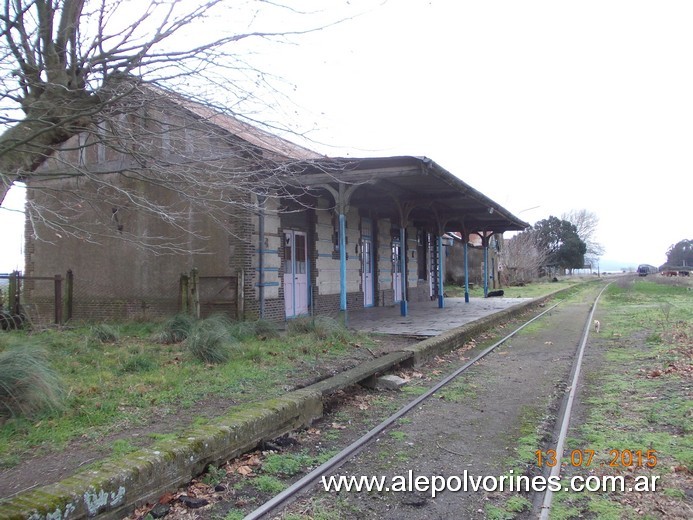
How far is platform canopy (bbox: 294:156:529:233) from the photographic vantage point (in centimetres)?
1102

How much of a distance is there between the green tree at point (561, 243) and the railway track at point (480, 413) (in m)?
62.4

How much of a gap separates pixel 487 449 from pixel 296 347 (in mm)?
4405

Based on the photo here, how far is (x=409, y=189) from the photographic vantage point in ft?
47.9

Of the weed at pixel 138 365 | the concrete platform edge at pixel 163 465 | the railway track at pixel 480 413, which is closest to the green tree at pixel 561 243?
the railway track at pixel 480 413

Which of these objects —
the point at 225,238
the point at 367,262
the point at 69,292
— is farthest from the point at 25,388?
Result: the point at 367,262

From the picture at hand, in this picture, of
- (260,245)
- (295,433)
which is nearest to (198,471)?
(295,433)

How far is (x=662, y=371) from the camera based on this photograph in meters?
7.44

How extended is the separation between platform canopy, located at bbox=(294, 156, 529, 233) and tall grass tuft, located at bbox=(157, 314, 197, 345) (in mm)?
3519

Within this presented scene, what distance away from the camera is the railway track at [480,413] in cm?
361

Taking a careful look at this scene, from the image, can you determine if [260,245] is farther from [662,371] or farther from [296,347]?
[662,371]

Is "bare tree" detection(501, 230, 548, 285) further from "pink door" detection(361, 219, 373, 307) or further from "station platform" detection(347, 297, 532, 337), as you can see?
"station platform" detection(347, 297, 532, 337)

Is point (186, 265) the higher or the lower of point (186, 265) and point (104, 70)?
the lower

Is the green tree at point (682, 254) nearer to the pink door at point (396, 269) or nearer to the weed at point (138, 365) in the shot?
the pink door at point (396, 269)

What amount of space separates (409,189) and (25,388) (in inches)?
444
